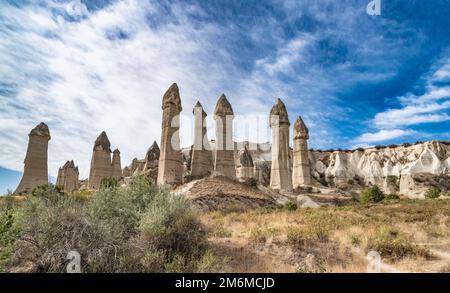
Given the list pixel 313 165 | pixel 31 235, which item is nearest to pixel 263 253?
pixel 31 235

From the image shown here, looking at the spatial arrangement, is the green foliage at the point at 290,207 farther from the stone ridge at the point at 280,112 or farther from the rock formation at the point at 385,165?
the rock formation at the point at 385,165

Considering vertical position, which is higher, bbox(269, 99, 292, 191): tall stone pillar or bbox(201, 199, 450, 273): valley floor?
bbox(269, 99, 292, 191): tall stone pillar

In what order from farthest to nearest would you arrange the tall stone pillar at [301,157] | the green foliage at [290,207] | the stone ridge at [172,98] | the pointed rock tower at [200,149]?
the tall stone pillar at [301,157] < the pointed rock tower at [200,149] < the stone ridge at [172,98] < the green foliage at [290,207]

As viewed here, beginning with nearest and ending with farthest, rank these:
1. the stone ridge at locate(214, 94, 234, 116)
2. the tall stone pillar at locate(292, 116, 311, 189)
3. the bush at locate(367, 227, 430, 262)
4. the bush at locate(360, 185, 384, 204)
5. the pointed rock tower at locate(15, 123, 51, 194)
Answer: the bush at locate(367, 227, 430, 262)
the stone ridge at locate(214, 94, 234, 116)
the bush at locate(360, 185, 384, 204)
the pointed rock tower at locate(15, 123, 51, 194)
the tall stone pillar at locate(292, 116, 311, 189)

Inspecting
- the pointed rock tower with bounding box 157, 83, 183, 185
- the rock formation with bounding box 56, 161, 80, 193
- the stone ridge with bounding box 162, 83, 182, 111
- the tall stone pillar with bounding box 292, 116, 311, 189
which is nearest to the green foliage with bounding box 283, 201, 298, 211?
the pointed rock tower with bounding box 157, 83, 183, 185

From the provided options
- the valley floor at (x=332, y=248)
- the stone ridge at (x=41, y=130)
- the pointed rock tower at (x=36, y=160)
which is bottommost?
the valley floor at (x=332, y=248)

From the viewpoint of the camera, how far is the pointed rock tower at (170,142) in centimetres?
2141

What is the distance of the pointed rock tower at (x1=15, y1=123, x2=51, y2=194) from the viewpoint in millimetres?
26922

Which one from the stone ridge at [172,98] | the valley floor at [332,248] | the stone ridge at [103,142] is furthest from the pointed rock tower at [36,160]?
the valley floor at [332,248]

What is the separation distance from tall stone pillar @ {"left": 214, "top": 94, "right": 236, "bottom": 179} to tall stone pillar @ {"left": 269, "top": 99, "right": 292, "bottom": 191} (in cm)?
602

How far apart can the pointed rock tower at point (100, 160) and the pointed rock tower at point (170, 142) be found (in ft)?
46.1

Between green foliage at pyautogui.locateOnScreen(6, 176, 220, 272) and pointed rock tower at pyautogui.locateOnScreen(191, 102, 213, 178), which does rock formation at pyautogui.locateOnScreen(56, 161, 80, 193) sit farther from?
green foliage at pyautogui.locateOnScreen(6, 176, 220, 272)

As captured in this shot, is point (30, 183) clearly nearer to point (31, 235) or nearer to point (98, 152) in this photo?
point (98, 152)
